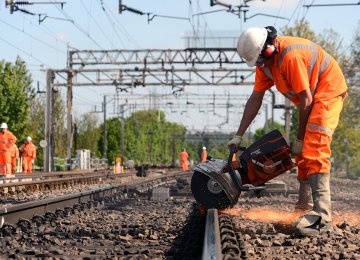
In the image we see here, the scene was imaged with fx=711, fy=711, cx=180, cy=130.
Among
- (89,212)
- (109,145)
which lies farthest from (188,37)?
(109,145)

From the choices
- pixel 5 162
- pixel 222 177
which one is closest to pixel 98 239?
pixel 222 177

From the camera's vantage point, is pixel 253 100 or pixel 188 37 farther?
pixel 188 37

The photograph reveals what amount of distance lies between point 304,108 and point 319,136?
0.28 metres

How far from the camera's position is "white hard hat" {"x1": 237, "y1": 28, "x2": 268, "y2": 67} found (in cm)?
631

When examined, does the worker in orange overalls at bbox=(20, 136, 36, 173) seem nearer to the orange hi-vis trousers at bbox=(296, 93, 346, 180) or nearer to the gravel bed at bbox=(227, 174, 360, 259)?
the gravel bed at bbox=(227, 174, 360, 259)

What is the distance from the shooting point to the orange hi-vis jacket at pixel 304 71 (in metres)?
6.14

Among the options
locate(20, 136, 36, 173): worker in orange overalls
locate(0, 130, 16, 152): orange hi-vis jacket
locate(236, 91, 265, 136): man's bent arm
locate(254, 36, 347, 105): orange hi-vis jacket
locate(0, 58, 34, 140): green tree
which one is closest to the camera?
locate(254, 36, 347, 105): orange hi-vis jacket

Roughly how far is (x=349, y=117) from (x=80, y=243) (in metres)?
47.6

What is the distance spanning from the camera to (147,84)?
4091 cm

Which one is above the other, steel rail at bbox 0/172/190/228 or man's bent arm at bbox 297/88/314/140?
man's bent arm at bbox 297/88/314/140

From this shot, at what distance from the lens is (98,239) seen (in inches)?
235

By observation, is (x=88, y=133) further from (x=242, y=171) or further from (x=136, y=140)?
(x=242, y=171)

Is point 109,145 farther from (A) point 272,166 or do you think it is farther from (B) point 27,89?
(A) point 272,166

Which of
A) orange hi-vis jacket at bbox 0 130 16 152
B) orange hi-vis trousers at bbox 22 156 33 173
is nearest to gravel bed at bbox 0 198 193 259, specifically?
orange hi-vis jacket at bbox 0 130 16 152
